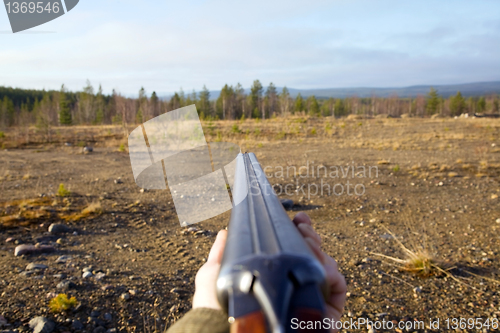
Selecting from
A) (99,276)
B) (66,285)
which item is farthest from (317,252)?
(99,276)

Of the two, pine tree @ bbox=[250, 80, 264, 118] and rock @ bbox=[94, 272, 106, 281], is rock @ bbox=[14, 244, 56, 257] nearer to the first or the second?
rock @ bbox=[94, 272, 106, 281]

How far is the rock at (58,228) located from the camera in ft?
14.5

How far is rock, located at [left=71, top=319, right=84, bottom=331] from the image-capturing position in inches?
91.6

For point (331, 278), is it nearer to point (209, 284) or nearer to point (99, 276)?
point (209, 284)

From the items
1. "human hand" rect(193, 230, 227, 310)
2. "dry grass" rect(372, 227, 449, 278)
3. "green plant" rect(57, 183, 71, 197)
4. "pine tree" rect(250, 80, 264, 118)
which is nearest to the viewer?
"human hand" rect(193, 230, 227, 310)

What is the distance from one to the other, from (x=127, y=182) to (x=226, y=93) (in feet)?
181

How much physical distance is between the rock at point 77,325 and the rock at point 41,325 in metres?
0.12

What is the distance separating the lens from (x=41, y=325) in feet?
7.30

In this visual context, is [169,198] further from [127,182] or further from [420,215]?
[420,215]

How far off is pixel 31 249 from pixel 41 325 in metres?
1.87

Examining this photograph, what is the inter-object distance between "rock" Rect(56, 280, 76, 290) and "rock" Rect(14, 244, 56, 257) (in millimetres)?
1170

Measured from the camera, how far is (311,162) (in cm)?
1012

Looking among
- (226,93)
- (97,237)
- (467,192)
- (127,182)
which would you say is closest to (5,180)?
(127,182)

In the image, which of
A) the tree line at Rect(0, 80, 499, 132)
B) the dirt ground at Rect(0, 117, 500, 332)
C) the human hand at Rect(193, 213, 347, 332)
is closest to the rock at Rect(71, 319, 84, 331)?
the dirt ground at Rect(0, 117, 500, 332)
